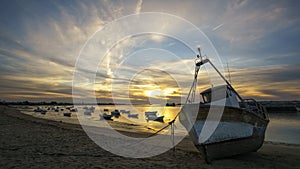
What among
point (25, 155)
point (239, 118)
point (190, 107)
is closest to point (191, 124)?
point (190, 107)

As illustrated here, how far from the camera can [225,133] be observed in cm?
1102

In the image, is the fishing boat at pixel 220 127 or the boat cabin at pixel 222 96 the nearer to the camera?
the fishing boat at pixel 220 127

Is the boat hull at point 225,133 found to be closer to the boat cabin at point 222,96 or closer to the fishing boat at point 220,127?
the fishing boat at point 220,127

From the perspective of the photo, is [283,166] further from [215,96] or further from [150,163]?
[150,163]

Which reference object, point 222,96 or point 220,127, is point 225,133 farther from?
point 222,96

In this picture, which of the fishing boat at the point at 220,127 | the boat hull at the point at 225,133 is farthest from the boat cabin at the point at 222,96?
the boat hull at the point at 225,133

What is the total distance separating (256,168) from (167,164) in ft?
14.3

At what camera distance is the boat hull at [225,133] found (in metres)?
10.8

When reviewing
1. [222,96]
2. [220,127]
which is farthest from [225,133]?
[222,96]

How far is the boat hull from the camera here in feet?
35.4

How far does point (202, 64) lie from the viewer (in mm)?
12453

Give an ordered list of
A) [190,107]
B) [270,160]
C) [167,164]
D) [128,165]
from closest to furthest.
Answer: [128,165]
[167,164]
[190,107]
[270,160]

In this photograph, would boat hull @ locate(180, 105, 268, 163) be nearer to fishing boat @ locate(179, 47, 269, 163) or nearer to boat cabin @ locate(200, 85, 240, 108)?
fishing boat @ locate(179, 47, 269, 163)

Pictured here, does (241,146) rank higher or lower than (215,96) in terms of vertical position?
lower
